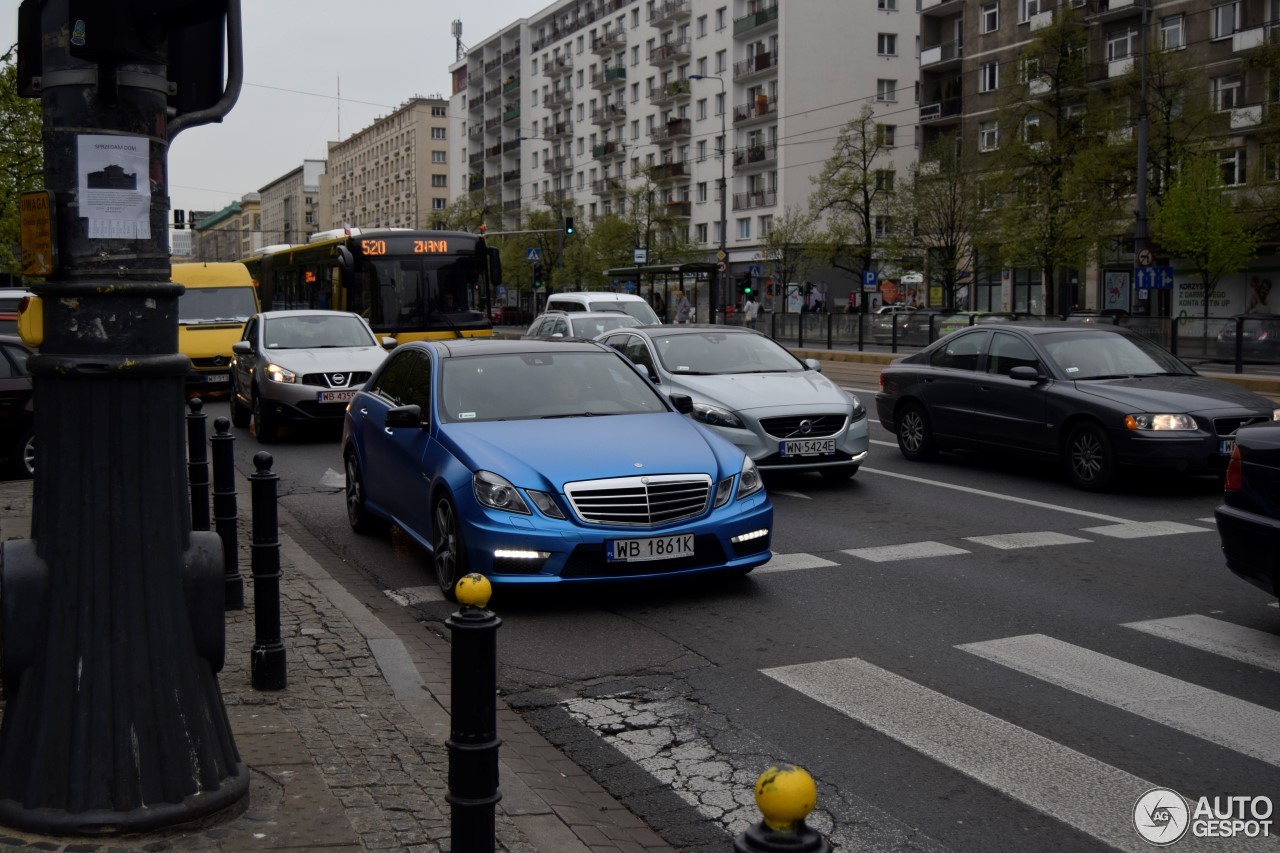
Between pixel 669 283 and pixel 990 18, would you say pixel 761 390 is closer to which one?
pixel 669 283

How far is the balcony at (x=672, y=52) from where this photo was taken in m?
82.6

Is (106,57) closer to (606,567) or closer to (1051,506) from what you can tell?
(606,567)

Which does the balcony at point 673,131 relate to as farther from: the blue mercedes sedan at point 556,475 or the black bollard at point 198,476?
the black bollard at point 198,476

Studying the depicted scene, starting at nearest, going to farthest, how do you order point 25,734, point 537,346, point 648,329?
point 25,734
point 537,346
point 648,329

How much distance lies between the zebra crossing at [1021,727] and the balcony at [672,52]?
7925 cm

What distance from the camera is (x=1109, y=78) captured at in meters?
54.2

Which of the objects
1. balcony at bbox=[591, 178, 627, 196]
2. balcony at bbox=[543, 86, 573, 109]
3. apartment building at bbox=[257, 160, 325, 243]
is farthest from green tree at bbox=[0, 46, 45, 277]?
apartment building at bbox=[257, 160, 325, 243]

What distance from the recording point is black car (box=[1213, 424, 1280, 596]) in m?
6.57

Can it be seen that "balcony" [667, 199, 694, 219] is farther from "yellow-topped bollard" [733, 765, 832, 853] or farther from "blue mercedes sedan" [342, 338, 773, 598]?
"yellow-topped bollard" [733, 765, 832, 853]

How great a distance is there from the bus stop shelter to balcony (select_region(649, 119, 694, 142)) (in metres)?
33.6

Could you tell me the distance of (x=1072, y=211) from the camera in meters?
44.6

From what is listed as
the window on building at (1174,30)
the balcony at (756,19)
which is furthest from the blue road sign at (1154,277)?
the balcony at (756,19)

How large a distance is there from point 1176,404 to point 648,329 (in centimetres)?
522

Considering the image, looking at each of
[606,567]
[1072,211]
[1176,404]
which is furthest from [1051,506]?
[1072,211]
